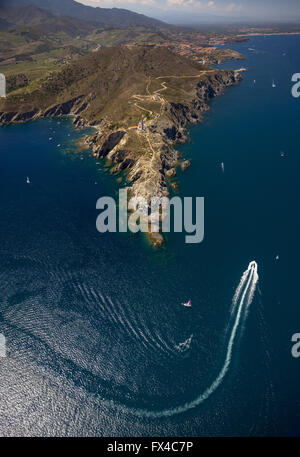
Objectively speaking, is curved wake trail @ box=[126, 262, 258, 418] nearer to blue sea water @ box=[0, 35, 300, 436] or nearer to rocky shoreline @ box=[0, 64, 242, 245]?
blue sea water @ box=[0, 35, 300, 436]

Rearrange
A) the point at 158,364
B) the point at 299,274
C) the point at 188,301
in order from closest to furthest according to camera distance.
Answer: the point at 158,364 < the point at 188,301 < the point at 299,274

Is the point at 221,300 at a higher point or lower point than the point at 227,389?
higher

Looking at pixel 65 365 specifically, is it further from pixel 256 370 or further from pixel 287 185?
pixel 287 185

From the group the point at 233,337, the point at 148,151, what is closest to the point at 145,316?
the point at 233,337

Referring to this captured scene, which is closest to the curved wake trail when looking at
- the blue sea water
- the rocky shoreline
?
the blue sea water

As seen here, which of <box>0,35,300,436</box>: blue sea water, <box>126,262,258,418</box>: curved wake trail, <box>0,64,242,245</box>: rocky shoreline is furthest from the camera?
<box>0,64,242,245</box>: rocky shoreline

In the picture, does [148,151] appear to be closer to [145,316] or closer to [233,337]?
A: [145,316]

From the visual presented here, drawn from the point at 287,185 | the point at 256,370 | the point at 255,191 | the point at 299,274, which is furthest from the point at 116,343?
the point at 287,185
